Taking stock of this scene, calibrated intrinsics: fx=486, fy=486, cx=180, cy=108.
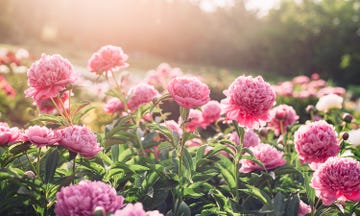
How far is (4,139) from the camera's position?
172cm

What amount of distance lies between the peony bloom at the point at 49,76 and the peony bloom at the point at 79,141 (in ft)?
0.85

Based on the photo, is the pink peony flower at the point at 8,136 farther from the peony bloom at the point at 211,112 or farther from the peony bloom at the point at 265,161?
the peony bloom at the point at 211,112

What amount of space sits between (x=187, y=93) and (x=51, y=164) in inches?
23.6

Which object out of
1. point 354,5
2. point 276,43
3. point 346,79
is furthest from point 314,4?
point 346,79

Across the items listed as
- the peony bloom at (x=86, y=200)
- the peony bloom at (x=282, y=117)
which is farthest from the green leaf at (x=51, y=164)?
the peony bloom at (x=282, y=117)

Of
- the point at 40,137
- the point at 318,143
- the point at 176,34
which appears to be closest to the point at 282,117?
the point at 318,143

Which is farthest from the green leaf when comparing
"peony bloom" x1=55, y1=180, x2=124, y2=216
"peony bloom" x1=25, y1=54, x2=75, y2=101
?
"peony bloom" x1=55, y1=180, x2=124, y2=216

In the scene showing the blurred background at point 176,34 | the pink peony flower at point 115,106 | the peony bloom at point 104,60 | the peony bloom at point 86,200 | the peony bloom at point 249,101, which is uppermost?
the blurred background at point 176,34

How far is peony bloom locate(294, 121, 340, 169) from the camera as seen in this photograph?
208 cm

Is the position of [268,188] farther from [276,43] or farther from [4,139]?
[276,43]

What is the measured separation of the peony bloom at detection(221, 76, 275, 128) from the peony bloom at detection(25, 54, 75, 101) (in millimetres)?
664

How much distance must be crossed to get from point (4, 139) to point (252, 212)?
3.47ft

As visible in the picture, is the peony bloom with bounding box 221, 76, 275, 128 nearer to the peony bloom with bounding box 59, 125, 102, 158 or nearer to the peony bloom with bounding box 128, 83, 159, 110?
the peony bloom with bounding box 59, 125, 102, 158

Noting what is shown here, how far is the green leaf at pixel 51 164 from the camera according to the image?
5.83 feet
